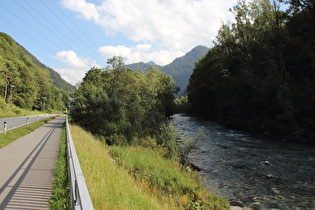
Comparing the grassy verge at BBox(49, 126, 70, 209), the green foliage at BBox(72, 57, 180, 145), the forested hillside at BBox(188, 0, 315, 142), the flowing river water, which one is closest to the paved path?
the grassy verge at BBox(49, 126, 70, 209)

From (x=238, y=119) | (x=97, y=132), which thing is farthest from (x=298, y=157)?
(x=238, y=119)

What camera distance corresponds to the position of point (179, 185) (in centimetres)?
755

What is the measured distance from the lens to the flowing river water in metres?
7.25

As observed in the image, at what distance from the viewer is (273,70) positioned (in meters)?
24.1

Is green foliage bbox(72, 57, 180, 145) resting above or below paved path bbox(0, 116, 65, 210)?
above

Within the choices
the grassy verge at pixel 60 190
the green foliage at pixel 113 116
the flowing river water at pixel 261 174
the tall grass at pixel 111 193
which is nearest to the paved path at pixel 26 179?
the grassy verge at pixel 60 190

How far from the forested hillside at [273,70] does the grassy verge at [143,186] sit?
46.1 ft

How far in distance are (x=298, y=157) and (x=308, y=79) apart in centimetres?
1147

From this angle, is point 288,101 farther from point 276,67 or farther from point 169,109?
point 169,109

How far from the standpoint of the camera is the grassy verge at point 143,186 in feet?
15.2

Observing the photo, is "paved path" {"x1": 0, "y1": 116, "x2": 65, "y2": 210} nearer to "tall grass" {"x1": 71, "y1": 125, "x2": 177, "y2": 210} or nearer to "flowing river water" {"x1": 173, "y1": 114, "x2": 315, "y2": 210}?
"tall grass" {"x1": 71, "y1": 125, "x2": 177, "y2": 210}

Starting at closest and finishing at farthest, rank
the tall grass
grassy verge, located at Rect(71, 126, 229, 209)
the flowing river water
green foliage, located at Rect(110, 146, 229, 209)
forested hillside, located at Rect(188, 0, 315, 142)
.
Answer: the tall grass < grassy verge, located at Rect(71, 126, 229, 209) < green foliage, located at Rect(110, 146, 229, 209) < the flowing river water < forested hillside, located at Rect(188, 0, 315, 142)

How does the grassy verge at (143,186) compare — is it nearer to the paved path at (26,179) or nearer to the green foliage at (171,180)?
the green foliage at (171,180)

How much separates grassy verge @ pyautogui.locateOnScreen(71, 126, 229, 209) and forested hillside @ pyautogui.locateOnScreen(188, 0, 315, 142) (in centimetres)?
1404
